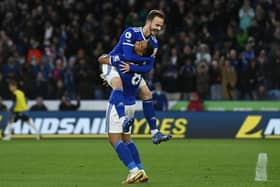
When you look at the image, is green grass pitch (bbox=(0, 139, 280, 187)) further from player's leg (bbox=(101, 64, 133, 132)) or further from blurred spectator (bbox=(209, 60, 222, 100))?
blurred spectator (bbox=(209, 60, 222, 100))

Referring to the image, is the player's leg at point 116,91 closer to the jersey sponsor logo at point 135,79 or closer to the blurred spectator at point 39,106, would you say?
the jersey sponsor logo at point 135,79

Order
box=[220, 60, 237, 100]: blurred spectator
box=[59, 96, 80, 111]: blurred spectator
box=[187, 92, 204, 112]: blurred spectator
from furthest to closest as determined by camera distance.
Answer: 1. box=[59, 96, 80, 111]: blurred spectator
2. box=[220, 60, 237, 100]: blurred spectator
3. box=[187, 92, 204, 112]: blurred spectator

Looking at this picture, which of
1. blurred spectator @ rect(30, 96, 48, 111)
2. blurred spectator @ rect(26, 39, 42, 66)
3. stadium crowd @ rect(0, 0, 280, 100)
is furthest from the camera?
blurred spectator @ rect(26, 39, 42, 66)

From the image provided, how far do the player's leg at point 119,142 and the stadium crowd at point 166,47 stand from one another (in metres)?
15.8

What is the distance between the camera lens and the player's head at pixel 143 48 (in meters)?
11.8

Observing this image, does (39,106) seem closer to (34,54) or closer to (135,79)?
(34,54)

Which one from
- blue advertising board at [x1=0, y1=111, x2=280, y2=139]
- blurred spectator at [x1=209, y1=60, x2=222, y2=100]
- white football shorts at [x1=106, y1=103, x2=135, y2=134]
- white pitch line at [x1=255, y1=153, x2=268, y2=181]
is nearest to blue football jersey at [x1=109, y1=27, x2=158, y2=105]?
white football shorts at [x1=106, y1=103, x2=135, y2=134]

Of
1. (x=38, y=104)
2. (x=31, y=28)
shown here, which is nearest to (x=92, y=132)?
(x=38, y=104)

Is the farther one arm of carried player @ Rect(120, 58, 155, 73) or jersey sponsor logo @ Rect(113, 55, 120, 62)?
jersey sponsor logo @ Rect(113, 55, 120, 62)

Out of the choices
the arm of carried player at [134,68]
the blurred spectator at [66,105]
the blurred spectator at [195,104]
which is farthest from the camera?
the blurred spectator at [66,105]

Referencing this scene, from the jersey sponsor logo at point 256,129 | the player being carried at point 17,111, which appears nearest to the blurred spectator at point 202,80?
the jersey sponsor logo at point 256,129

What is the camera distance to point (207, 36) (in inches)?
1135

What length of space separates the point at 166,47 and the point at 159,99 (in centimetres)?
254

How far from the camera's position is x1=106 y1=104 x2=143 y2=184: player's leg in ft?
38.3
